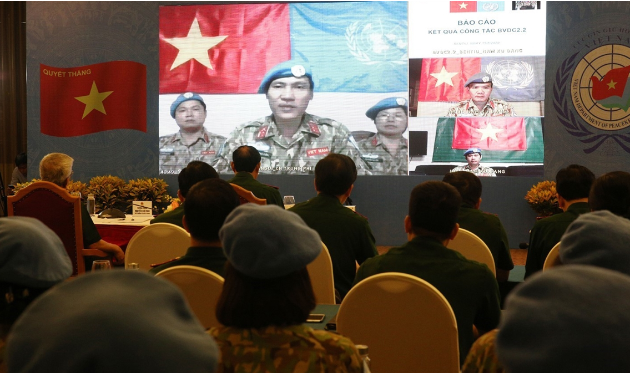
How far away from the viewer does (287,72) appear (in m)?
8.34

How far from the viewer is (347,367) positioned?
61.0 inches

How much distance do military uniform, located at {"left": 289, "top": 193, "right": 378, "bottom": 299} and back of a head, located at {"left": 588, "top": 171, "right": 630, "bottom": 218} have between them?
1129 millimetres

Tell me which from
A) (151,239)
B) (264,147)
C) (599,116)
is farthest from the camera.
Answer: (264,147)

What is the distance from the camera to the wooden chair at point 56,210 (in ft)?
15.4

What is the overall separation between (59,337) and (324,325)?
1.86 m

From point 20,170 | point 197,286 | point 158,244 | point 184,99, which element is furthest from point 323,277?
point 20,170

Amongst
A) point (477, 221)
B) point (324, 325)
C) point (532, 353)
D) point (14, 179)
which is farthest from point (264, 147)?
point (532, 353)

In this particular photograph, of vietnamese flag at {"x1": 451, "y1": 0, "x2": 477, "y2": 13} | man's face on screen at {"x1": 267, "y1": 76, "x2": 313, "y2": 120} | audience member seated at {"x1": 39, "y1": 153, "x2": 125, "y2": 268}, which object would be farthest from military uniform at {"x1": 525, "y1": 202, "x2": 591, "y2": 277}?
man's face on screen at {"x1": 267, "y1": 76, "x2": 313, "y2": 120}

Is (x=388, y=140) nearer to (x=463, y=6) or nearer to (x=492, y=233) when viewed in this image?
(x=463, y=6)

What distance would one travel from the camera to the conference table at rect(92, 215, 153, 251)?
570 centimetres

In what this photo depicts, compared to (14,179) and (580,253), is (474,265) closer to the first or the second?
(580,253)

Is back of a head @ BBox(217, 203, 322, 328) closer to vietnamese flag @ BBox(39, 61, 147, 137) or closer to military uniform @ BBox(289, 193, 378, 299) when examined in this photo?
military uniform @ BBox(289, 193, 378, 299)

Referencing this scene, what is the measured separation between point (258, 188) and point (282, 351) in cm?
382

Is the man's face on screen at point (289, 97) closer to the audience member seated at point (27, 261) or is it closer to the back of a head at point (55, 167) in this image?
the back of a head at point (55, 167)
